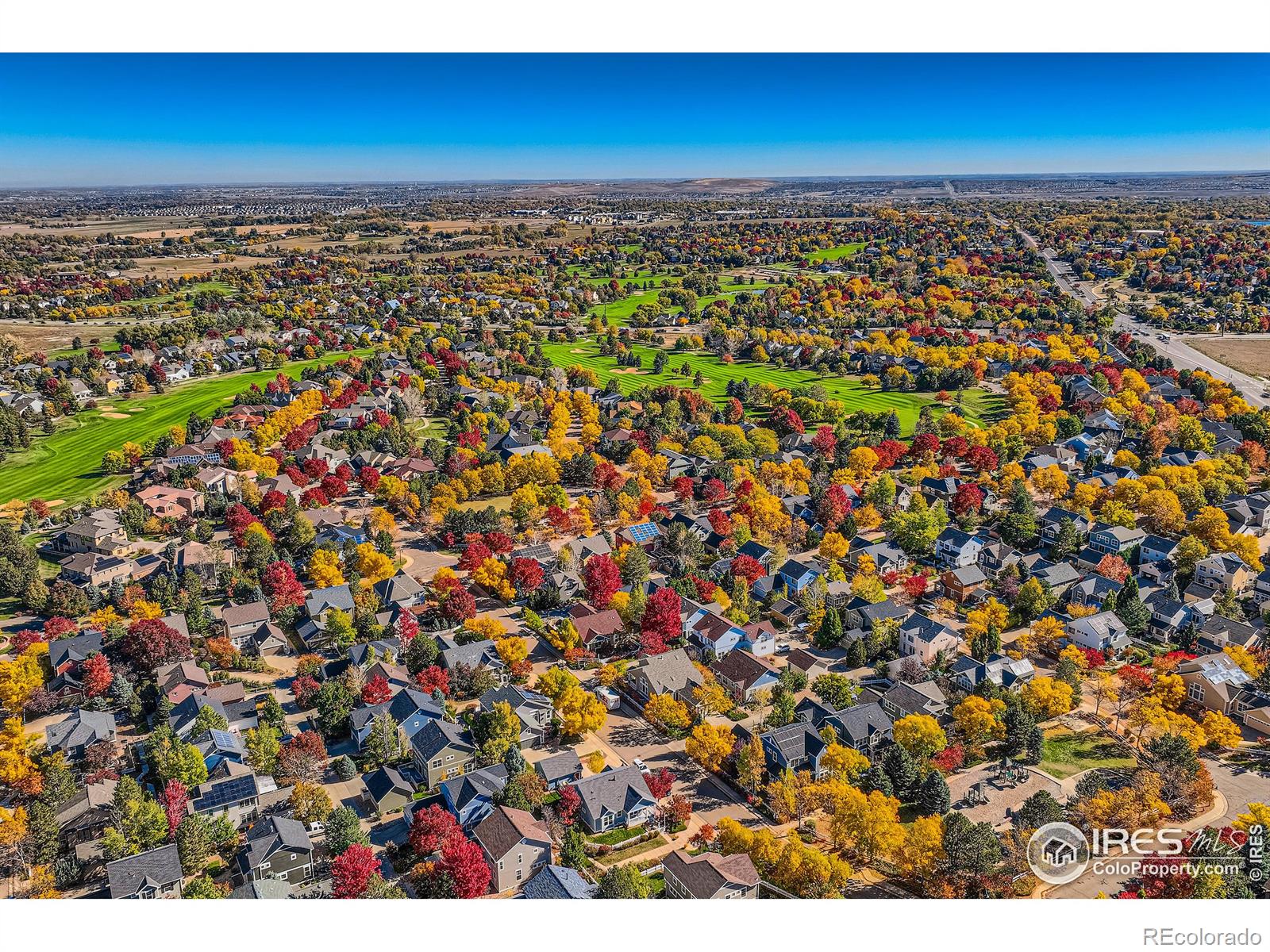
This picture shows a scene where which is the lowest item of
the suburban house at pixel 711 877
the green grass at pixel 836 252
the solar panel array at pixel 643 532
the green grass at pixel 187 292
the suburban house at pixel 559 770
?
the suburban house at pixel 559 770

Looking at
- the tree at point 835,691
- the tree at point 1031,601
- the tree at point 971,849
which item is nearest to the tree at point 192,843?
the tree at point 835,691

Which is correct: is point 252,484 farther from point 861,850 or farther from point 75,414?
point 861,850

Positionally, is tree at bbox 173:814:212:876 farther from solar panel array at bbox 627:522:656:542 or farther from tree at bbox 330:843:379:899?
solar panel array at bbox 627:522:656:542

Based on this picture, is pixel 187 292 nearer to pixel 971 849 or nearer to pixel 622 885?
pixel 622 885

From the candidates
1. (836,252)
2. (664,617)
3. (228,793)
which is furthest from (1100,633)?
(836,252)

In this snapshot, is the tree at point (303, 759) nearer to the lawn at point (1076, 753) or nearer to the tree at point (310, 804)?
the tree at point (310, 804)

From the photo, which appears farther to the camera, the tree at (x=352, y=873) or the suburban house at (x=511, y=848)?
the suburban house at (x=511, y=848)
